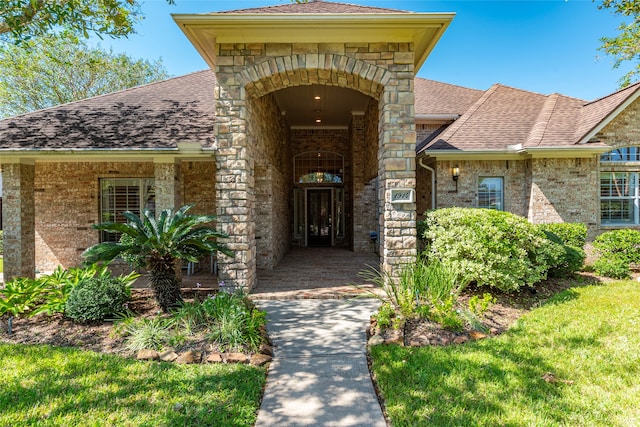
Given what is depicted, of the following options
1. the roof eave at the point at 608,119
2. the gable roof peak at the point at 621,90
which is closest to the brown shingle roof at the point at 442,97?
the gable roof peak at the point at 621,90

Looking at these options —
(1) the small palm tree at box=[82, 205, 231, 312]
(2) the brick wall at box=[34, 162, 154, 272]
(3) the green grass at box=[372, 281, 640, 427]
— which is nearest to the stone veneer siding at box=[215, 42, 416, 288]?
(1) the small palm tree at box=[82, 205, 231, 312]

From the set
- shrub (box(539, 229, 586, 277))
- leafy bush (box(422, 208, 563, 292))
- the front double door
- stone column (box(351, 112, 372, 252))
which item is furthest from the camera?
the front double door

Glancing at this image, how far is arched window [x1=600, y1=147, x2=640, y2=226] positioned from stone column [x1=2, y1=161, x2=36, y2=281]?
1412 cm

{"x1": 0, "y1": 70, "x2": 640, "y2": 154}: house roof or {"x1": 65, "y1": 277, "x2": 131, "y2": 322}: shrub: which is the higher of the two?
{"x1": 0, "y1": 70, "x2": 640, "y2": 154}: house roof

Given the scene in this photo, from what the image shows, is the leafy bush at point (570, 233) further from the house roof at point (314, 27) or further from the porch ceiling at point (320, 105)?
the porch ceiling at point (320, 105)

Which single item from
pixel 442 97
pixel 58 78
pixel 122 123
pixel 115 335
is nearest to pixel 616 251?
pixel 442 97

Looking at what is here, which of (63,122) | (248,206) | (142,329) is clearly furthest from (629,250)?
(63,122)

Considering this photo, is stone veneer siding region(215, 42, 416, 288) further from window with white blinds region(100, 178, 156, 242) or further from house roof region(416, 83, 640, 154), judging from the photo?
window with white blinds region(100, 178, 156, 242)

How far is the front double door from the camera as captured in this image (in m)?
14.4

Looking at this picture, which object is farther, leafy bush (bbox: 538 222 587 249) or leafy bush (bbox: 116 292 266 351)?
leafy bush (bbox: 538 222 587 249)

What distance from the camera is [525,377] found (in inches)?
124

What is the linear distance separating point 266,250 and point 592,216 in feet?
28.6

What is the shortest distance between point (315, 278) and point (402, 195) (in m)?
2.83

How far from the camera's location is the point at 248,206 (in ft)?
20.3
